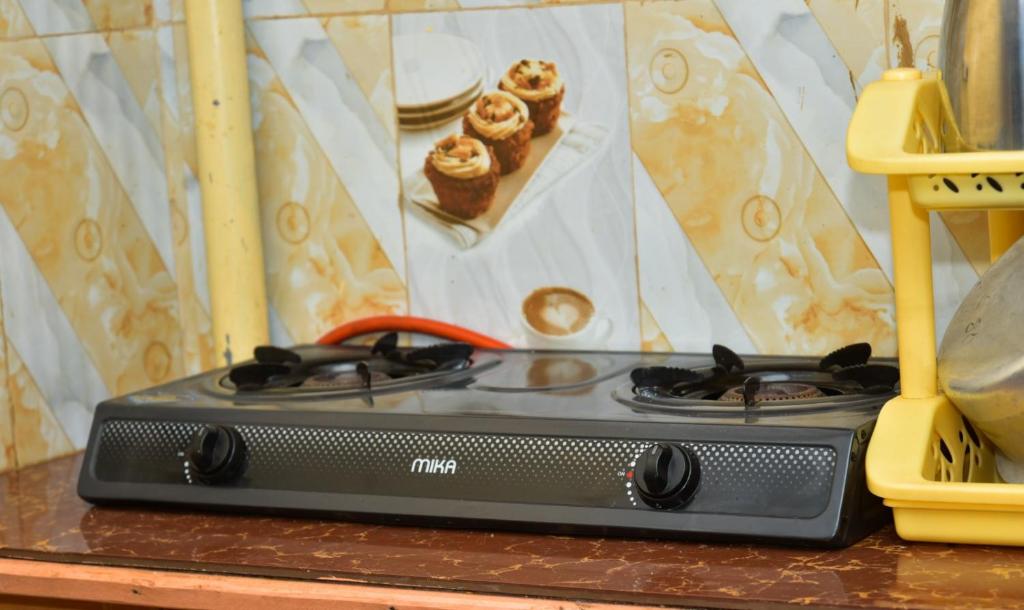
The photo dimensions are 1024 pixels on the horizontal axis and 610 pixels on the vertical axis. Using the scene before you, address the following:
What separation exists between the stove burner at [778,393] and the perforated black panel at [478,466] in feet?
0.45

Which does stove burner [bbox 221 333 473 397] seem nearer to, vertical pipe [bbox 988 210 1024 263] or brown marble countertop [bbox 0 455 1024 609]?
brown marble countertop [bbox 0 455 1024 609]

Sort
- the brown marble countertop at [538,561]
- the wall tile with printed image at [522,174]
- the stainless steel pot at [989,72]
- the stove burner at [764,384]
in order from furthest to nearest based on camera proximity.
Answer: the wall tile with printed image at [522,174] → the stove burner at [764,384] → the stainless steel pot at [989,72] → the brown marble countertop at [538,561]

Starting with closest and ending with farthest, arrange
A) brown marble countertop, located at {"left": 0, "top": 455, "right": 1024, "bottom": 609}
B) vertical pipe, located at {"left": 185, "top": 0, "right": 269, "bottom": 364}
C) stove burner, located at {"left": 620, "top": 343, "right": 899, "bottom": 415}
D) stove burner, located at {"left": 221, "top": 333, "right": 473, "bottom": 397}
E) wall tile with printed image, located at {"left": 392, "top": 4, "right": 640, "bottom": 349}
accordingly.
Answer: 1. brown marble countertop, located at {"left": 0, "top": 455, "right": 1024, "bottom": 609}
2. stove burner, located at {"left": 620, "top": 343, "right": 899, "bottom": 415}
3. stove burner, located at {"left": 221, "top": 333, "right": 473, "bottom": 397}
4. wall tile with printed image, located at {"left": 392, "top": 4, "right": 640, "bottom": 349}
5. vertical pipe, located at {"left": 185, "top": 0, "right": 269, "bottom": 364}

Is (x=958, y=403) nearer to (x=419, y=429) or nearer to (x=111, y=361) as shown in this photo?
(x=419, y=429)

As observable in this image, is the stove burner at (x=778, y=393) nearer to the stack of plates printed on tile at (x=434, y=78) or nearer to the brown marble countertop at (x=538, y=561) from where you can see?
the brown marble countertop at (x=538, y=561)

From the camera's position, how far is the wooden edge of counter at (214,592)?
1021mm

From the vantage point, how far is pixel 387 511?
1.21 m

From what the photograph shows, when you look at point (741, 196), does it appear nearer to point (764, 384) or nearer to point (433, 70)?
point (764, 384)

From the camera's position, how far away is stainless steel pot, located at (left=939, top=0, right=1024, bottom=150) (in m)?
1.08

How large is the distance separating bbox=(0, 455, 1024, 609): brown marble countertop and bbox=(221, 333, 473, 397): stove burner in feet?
0.57

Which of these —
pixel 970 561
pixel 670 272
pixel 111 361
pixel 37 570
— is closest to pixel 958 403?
pixel 970 561

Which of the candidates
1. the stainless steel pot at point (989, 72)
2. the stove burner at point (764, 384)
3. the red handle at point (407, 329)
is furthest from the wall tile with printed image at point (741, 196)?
the stainless steel pot at point (989, 72)

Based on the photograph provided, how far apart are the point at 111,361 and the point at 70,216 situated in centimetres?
20

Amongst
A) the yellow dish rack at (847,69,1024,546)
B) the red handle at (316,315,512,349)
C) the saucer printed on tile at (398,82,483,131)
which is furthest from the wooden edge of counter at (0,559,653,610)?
the saucer printed on tile at (398,82,483,131)
